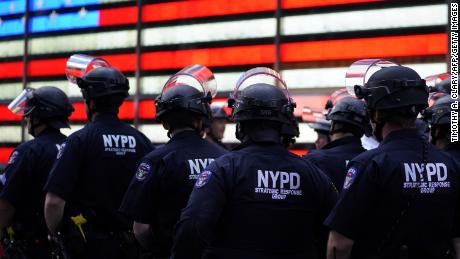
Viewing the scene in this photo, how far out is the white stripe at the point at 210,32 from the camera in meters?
11.5

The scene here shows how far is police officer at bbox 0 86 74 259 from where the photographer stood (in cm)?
534

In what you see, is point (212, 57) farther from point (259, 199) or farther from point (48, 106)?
point (259, 199)

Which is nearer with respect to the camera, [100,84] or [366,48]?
[100,84]

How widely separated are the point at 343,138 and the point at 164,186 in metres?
1.70

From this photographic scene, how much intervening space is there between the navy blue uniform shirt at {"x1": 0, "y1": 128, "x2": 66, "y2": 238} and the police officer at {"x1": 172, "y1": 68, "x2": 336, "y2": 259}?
7.02 feet

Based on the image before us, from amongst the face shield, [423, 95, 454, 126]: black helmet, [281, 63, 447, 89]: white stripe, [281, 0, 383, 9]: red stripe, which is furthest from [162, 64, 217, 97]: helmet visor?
[281, 0, 383, 9]: red stripe

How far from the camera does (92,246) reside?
479cm

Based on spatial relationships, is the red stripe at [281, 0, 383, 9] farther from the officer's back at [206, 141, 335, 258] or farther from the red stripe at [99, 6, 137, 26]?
the officer's back at [206, 141, 335, 258]

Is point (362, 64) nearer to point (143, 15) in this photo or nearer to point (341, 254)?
point (341, 254)

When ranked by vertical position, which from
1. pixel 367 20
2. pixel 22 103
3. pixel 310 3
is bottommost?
pixel 22 103

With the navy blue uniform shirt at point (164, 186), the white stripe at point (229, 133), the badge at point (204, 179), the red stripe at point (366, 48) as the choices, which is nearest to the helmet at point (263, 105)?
the badge at point (204, 179)

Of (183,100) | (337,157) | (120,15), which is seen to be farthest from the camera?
(120,15)

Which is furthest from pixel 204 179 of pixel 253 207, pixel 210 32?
pixel 210 32

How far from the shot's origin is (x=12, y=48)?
15125 millimetres
